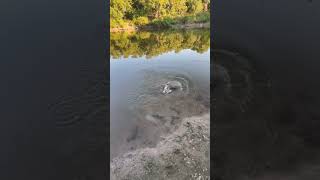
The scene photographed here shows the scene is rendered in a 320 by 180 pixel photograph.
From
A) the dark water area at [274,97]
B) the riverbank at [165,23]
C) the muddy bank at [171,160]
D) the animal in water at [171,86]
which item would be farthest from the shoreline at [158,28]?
the dark water area at [274,97]

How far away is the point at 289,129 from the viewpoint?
83.5 inches

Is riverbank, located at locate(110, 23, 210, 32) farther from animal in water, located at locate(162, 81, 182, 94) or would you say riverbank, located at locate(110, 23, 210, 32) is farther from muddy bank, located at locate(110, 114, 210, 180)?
muddy bank, located at locate(110, 114, 210, 180)

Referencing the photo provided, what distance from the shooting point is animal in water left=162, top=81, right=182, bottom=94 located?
19.2 feet

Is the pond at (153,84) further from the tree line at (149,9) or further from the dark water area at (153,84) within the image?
the tree line at (149,9)

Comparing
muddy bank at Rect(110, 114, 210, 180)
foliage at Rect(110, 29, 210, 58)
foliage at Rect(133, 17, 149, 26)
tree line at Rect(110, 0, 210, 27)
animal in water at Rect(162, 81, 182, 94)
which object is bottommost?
muddy bank at Rect(110, 114, 210, 180)

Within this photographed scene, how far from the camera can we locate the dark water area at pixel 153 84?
17.8 feet

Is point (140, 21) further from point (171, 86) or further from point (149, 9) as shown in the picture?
point (171, 86)

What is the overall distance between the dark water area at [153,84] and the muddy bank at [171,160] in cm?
30

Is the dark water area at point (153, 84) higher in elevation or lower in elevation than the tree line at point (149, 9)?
lower

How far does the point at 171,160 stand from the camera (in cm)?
438

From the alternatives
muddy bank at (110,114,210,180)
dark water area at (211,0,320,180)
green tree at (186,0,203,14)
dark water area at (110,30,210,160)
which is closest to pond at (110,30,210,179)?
dark water area at (110,30,210,160)

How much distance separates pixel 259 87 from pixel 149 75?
390cm
